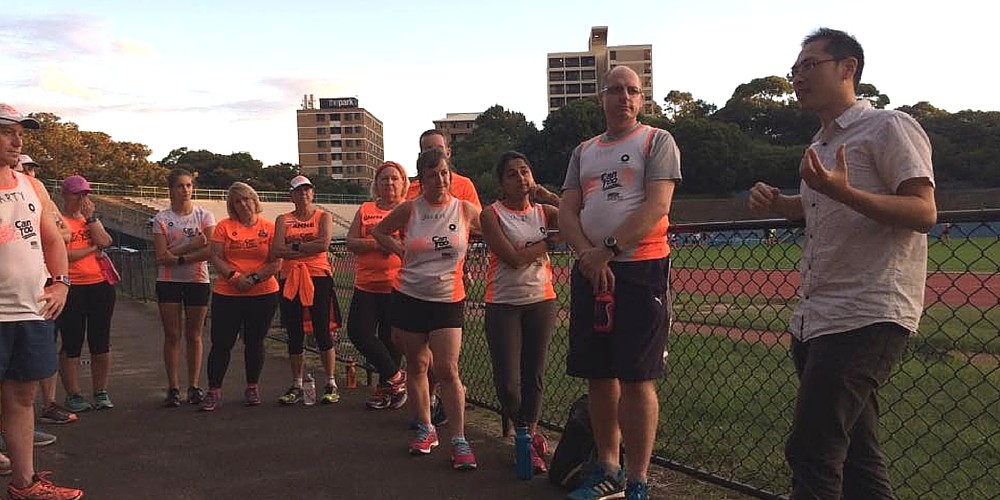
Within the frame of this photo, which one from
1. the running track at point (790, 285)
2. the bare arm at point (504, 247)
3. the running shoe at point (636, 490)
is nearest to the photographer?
the running shoe at point (636, 490)

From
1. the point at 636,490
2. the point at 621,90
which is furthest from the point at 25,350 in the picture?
the point at 621,90

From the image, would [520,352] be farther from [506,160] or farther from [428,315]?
[506,160]

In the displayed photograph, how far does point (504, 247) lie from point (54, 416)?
3.93 metres

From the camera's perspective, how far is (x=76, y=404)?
6.34m

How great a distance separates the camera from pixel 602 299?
3.56 meters

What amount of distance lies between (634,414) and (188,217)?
459 centimetres

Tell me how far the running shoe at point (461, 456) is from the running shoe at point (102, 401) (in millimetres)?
3540

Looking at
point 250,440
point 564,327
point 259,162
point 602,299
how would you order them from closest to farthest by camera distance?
1. point 602,299
2. point 250,440
3. point 564,327
4. point 259,162

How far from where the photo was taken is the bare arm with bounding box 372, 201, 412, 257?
487 centimetres

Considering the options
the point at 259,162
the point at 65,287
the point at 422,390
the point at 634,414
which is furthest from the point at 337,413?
the point at 259,162

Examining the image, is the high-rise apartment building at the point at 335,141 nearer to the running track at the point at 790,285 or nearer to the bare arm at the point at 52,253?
the running track at the point at 790,285

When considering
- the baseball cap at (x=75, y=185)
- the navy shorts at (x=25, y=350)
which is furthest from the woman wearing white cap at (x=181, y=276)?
the navy shorts at (x=25, y=350)

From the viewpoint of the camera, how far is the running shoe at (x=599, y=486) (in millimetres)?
3852

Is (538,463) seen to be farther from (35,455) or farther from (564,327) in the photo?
(564,327)
